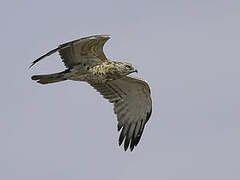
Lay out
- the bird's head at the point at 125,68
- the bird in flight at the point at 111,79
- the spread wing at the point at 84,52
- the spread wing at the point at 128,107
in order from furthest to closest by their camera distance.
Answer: the spread wing at the point at 128,107
the bird's head at the point at 125,68
the bird in flight at the point at 111,79
the spread wing at the point at 84,52

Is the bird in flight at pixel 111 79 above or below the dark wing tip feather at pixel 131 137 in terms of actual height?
above

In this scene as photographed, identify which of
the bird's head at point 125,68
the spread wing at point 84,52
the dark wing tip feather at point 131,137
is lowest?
the dark wing tip feather at point 131,137

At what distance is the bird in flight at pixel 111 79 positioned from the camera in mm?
15938

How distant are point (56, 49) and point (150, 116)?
12.4ft

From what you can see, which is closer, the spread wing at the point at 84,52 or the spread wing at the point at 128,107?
the spread wing at the point at 84,52

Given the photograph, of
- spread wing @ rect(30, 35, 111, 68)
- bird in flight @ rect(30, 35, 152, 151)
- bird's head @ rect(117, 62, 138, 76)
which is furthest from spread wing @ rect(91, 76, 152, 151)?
spread wing @ rect(30, 35, 111, 68)

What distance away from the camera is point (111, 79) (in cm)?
1648

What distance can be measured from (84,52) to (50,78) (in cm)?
94

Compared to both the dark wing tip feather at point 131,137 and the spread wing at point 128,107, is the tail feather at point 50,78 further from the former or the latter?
the dark wing tip feather at point 131,137

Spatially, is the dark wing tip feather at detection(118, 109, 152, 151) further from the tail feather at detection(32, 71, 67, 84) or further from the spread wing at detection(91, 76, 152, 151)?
the tail feather at detection(32, 71, 67, 84)

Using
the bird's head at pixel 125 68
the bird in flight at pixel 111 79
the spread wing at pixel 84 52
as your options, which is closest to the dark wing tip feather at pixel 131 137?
the bird in flight at pixel 111 79

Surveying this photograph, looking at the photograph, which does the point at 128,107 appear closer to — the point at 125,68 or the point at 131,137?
the point at 131,137

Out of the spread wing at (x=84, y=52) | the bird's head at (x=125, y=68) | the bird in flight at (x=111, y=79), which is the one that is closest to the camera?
the spread wing at (x=84, y=52)

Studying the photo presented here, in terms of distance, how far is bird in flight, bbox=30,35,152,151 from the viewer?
627 inches
